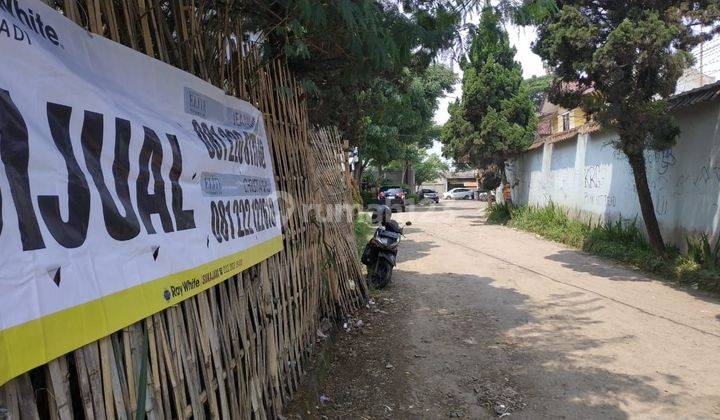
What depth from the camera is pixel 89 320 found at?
4.99 feet

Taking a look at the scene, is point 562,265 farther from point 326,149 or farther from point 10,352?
point 10,352

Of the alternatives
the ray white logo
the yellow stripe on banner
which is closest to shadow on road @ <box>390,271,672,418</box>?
the yellow stripe on banner

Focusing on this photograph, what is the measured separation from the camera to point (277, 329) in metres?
3.48

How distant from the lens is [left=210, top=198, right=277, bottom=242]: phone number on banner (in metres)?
2.44

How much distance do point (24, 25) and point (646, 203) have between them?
940cm

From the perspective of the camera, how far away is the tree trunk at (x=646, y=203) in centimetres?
859

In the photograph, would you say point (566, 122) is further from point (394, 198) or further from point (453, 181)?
point (453, 181)

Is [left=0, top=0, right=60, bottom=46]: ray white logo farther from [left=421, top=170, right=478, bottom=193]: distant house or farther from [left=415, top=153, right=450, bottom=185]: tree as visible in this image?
[left=421, top=170, right=478, bottom=193]: distant house

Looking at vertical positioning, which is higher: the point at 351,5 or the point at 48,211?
the point at 351,5

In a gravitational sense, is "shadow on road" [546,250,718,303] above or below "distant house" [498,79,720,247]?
below

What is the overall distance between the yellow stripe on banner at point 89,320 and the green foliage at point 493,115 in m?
15.7

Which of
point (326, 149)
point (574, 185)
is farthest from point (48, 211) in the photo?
point (574, 185)

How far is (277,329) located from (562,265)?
7.40 meters

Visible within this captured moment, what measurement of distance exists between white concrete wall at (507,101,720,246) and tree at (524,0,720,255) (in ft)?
1.27
